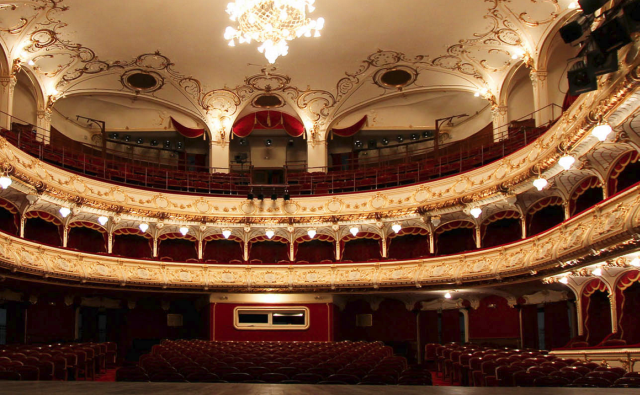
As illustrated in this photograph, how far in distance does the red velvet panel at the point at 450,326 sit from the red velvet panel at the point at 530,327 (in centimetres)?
291

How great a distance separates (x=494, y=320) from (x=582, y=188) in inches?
217

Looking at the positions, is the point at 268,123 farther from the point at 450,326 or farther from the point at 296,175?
the point at 450,326

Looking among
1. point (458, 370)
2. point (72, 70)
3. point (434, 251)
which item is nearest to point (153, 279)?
point (72, 70)

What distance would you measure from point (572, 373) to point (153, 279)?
1408 centimetres

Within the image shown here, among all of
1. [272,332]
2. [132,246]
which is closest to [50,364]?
[272,332]

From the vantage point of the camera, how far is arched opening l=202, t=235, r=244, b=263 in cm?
2064

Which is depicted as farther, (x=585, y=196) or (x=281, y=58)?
(x=281, y=58)

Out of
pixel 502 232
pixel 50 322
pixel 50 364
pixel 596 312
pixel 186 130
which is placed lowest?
pixel 50 322

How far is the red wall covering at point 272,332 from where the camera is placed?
724 inches

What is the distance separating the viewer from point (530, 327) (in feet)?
52.4

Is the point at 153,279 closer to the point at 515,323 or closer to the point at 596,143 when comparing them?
the point at 515,323

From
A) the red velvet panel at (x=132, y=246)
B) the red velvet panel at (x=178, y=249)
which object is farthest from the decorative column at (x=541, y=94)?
the red velvet panel at (x=132, y=246)

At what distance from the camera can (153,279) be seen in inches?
685

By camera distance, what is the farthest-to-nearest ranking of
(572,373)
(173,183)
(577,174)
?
1. (173,183)
2. (577,174)
3. (572,373)
